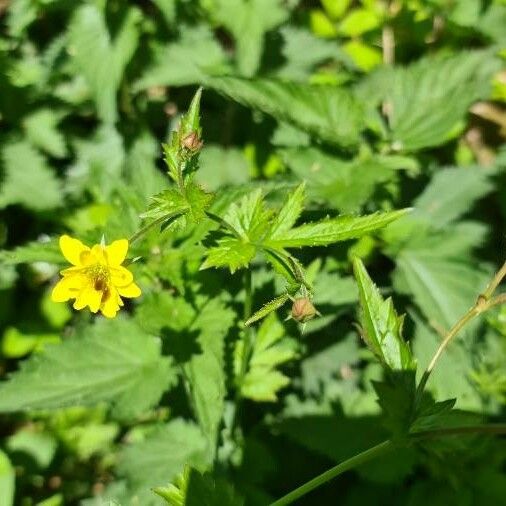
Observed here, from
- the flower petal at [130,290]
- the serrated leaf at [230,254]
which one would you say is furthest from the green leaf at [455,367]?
the flower petal at [130,290]

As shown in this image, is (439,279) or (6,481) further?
(439,279)

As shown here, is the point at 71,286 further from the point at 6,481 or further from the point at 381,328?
the point at 6,481

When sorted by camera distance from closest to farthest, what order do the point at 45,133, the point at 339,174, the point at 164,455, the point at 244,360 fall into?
the point at 244,360 < the point at 164,455 < the point at 339,174 < the point at 45,133

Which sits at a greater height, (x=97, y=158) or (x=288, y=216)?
(x=288, y=216)

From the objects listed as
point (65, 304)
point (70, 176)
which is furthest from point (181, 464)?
point (70, 176)

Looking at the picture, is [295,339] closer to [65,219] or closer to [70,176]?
[65,219]

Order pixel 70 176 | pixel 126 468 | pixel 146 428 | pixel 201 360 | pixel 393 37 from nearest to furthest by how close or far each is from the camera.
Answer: pixel 201 360 → pixel 126 468 → pixel 146 428 → pixel 70 176 → pixel 393 37

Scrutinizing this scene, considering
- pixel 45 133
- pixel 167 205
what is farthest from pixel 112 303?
pixel 45 133
